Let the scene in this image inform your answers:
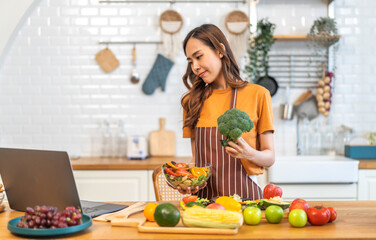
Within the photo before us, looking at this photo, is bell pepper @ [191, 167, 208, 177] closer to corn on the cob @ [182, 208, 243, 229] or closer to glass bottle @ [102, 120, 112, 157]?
corn on the cob @ [182, 208, 243, 229]

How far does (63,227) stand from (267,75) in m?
3.14

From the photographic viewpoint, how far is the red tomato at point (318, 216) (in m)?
1.64

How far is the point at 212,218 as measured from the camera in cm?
156

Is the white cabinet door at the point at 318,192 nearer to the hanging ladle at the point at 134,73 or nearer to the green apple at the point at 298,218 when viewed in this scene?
the hanging ladle at the point at 134,73

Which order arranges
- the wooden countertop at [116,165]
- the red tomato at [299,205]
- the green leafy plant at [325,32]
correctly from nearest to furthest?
the red tomato at [299,205] → the wooden countertop at [116,165] → the green leafy plant at [325,32]

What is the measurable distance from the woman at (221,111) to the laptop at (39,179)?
65cm

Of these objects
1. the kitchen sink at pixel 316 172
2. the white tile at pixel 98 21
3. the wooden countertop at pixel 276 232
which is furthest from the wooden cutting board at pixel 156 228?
the white tile at pixel 98 21

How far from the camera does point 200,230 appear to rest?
1.53 m

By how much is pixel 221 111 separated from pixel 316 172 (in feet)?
5.21

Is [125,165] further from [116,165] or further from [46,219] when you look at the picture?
[46,219]

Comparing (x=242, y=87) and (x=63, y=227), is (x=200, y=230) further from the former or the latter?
(x=242, y=87)

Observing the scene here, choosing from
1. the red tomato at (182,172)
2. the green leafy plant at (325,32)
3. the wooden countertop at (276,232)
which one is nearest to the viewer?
the wooden countertop at (276,232)

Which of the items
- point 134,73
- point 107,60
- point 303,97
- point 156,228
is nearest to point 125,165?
point 134,73

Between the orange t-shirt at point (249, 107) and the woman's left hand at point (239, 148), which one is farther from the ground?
the orange t-shirt at point (249, 107)
